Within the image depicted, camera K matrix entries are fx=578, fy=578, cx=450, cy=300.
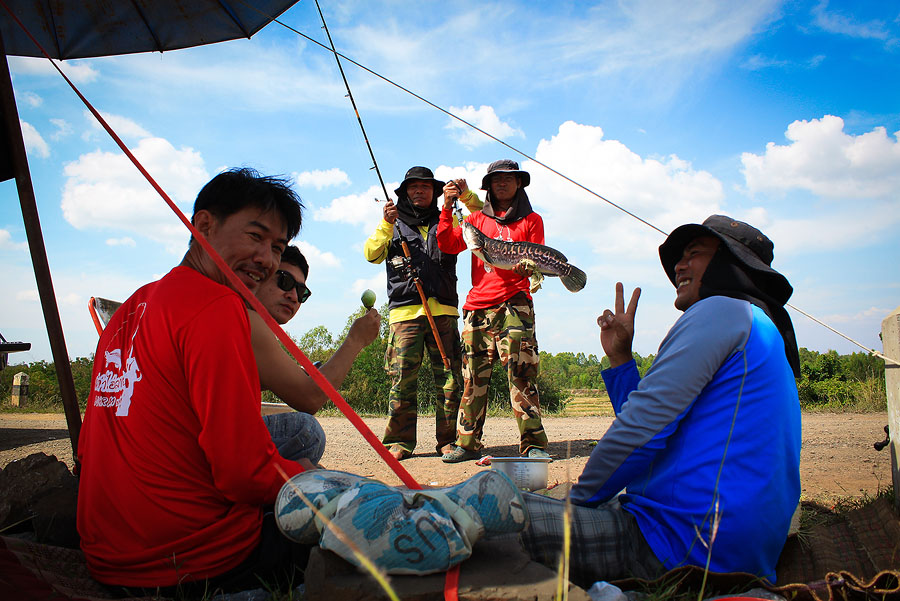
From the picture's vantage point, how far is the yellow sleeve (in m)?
5.80

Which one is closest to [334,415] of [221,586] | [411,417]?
[411,417]

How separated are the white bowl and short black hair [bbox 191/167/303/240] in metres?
2.00

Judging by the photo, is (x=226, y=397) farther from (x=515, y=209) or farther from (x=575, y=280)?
(x=575, y=280)

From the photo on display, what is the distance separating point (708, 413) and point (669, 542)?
1.57 feet

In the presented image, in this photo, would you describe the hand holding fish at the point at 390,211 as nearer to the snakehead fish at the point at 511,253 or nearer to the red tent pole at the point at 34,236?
the snakehead fish at the point at 511,253

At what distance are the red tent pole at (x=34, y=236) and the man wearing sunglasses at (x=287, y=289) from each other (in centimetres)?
106

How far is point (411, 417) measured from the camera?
5.66 meters

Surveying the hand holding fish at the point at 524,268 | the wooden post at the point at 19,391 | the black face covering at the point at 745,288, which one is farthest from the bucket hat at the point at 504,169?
the wooden post at the point at 19,391

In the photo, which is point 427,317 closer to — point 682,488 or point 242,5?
point 242,5

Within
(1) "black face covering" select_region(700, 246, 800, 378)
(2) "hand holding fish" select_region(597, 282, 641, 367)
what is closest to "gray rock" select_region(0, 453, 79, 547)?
(2) "hand holding fish" select_region(597, 282, 641, 367)

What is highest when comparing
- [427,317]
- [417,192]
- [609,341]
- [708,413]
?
[417,192]

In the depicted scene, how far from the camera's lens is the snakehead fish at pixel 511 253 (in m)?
5.41

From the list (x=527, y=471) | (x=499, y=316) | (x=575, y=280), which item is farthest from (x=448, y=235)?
(x=527, y=471)

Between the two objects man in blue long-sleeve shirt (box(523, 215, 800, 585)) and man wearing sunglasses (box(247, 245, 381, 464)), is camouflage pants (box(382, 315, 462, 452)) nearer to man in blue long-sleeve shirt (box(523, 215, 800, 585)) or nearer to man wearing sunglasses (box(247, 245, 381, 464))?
man wearing sunglasses (box(247, 245, 381, 464))
